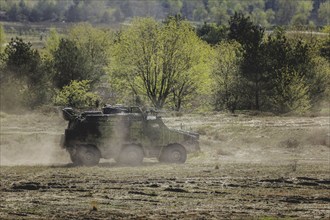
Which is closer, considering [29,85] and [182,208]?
[182,208]

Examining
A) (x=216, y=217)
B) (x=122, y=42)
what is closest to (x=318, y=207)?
(x=216, y=217)

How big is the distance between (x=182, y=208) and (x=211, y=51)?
42732mm

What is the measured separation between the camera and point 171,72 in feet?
175

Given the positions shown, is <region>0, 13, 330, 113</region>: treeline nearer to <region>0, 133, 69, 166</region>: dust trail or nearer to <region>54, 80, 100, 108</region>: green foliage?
<region>54, 80, 100, 108</region>: green foliage

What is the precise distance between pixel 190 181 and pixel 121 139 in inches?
195

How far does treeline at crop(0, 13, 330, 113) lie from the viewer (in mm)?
51344

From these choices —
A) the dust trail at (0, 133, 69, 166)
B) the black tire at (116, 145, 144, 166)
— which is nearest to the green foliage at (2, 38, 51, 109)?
the dust trail at (0, 133, 69, 166)

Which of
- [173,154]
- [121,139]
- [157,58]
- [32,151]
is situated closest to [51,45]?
[157,58]

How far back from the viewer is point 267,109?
51688 millimetres

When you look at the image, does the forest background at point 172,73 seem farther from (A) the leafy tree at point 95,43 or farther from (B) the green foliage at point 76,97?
(A) the leafy tree at point 95,43

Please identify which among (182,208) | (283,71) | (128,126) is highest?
(283,71)

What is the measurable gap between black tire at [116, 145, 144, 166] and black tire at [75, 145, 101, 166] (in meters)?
0.88

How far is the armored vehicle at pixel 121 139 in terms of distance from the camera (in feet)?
76.4

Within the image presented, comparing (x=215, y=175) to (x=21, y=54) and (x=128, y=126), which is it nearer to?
(x=128, y=126)
